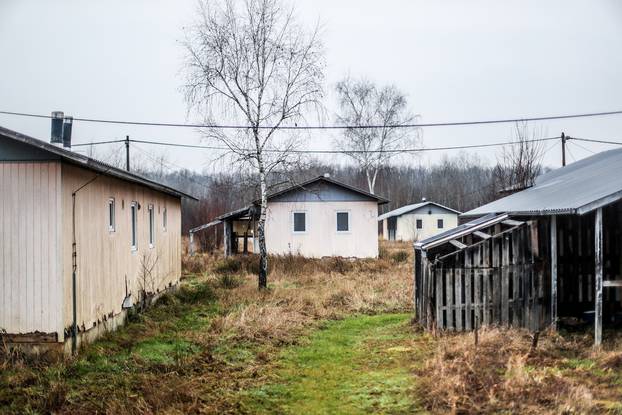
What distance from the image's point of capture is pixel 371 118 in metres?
44.3

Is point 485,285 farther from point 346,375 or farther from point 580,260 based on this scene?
point 346,375

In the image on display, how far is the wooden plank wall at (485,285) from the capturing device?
1062cm

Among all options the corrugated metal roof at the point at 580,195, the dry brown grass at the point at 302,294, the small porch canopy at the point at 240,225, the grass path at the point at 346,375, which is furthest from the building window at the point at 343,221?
the grass path at the point at 346,375

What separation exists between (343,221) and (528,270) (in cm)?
1743

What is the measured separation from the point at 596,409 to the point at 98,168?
833 cm

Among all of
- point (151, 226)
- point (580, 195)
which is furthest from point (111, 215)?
point (580, 195)

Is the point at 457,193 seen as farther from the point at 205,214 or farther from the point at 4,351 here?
the point at 4,351

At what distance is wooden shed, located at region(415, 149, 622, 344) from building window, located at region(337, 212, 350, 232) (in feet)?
53.0

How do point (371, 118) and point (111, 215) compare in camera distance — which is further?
point (371, 118)

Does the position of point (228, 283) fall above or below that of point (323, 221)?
below

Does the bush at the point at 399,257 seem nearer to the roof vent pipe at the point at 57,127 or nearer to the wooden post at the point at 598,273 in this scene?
the wooden post at the point at 598,273

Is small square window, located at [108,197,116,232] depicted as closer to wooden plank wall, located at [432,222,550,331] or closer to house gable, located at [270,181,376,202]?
wooden plank wall, located at [432,222,550,331]

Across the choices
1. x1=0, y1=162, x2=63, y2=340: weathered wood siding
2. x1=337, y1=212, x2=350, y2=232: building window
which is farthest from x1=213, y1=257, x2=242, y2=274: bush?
x1=0, y1=162, x2=63, y2=340: weathered wood siding

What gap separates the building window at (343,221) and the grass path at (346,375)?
15755 mm
